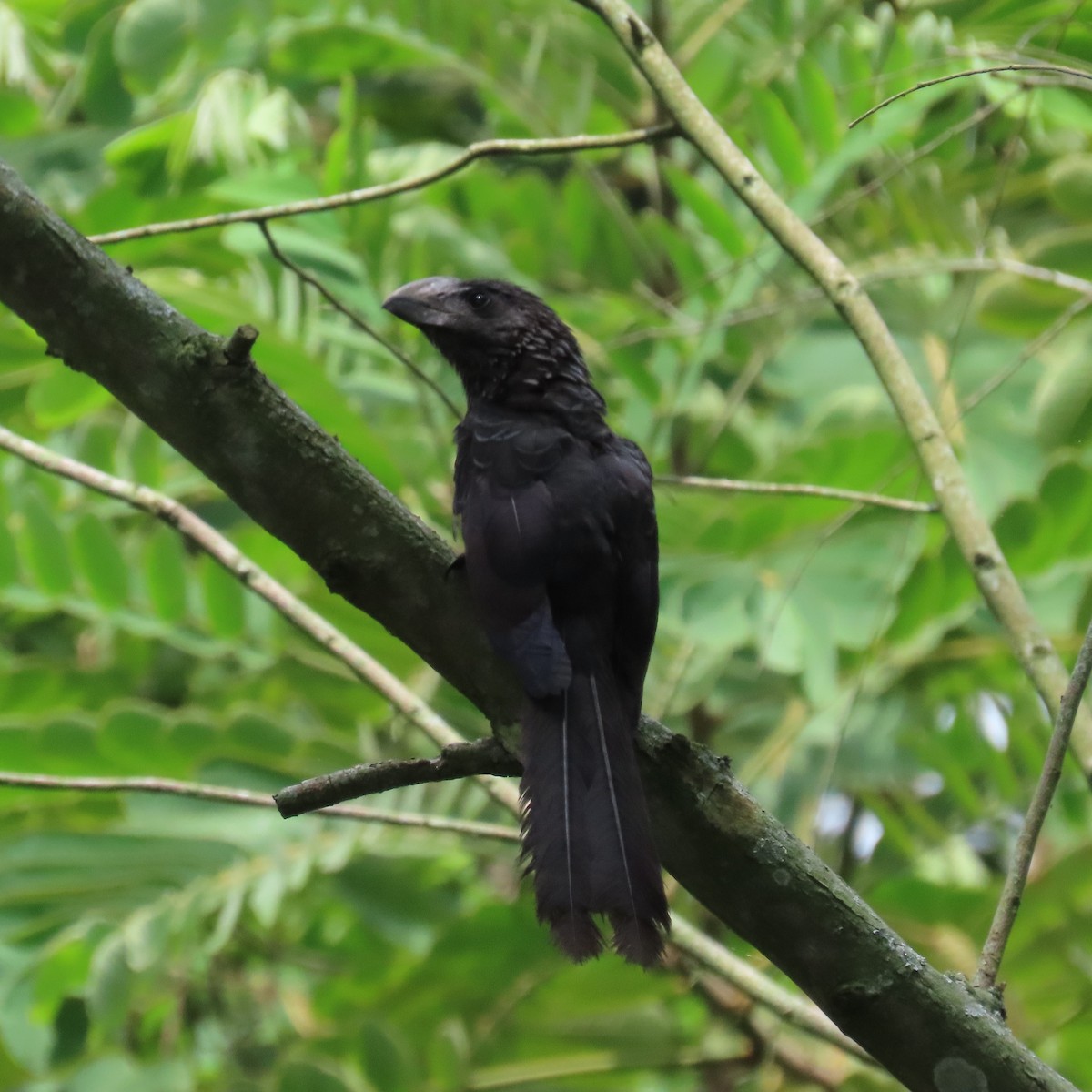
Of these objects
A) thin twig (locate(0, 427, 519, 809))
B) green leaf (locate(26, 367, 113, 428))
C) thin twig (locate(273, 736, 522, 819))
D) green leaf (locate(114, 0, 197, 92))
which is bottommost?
thin twig (locate(273, 736, 522, 819))

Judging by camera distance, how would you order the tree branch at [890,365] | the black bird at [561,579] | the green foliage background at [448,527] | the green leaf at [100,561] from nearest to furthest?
the black bird at [561,579], the tree branch at [890,365], the green foliage background at [448,527], the green leaf at [100,561]

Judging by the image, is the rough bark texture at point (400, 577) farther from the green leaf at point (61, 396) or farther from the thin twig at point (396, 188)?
the green leaf at point (61, 396)

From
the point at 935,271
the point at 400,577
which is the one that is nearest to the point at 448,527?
the point at 935,271

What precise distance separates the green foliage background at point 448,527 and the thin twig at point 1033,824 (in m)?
0.95

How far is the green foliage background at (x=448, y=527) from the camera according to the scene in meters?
3.15

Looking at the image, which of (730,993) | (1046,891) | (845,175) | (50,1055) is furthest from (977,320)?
(50,1055)

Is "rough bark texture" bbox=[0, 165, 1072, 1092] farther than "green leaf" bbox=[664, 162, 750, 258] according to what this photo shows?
No

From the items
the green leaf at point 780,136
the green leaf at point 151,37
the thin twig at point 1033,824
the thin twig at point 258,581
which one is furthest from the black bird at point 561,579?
the green leaf at point 151,37

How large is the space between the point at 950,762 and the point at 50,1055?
2.36m

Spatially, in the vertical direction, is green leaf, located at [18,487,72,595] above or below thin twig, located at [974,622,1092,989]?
above

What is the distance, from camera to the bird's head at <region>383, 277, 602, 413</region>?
2.88 metres

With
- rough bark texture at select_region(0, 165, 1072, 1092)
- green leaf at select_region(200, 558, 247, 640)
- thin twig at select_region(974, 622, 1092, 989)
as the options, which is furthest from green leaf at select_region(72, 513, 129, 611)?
thin twig at select_region(974, 622, 1092, 989)

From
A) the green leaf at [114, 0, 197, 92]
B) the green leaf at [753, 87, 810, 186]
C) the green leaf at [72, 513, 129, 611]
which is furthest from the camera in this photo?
the green leaf at [114, 0, 197, 92]

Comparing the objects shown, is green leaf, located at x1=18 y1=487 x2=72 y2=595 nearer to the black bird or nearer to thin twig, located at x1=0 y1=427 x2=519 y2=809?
thin twig, located at x1=0 y1=427 x2=519 y2=809
